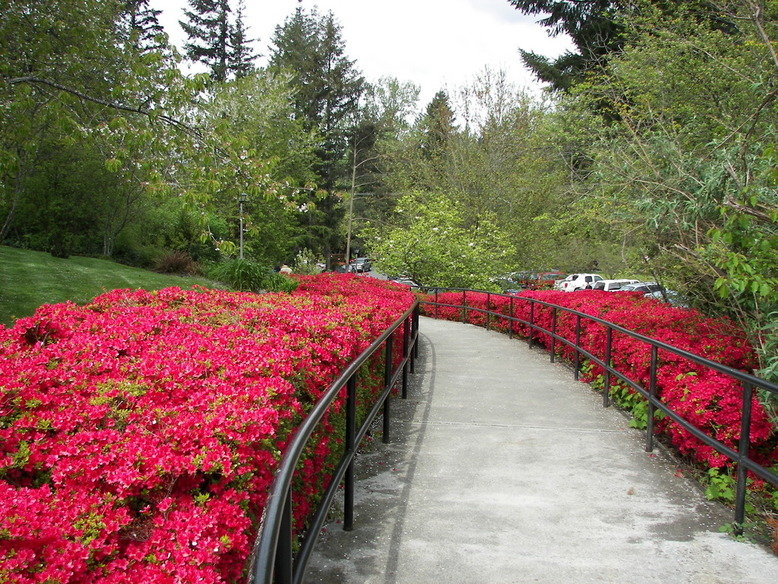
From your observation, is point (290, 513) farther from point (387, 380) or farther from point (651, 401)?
point (651, 401)

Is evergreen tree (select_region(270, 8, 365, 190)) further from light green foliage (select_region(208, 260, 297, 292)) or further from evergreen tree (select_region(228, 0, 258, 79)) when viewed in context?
light green foliage (select_region(208, 260, 297, 292))

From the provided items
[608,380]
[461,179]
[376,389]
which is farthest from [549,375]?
[461,179]

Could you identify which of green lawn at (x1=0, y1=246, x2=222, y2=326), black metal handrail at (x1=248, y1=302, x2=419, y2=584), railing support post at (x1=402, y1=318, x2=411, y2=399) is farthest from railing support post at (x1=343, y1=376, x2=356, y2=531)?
green lawn at (x1=0, y1=246, x2=222, y2=326)

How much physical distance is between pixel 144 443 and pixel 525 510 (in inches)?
109

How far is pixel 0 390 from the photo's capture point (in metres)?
2.34

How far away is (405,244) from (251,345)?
19.1m

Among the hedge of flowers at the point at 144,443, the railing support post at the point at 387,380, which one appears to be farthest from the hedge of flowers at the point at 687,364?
the hedge of flowers at the point at 144,443

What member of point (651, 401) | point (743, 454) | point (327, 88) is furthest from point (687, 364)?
point (327, 88)

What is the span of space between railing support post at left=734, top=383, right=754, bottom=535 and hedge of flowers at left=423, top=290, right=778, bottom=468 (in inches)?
22.4

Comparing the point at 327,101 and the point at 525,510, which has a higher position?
the point at 327,101

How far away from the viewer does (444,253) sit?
73.2ft

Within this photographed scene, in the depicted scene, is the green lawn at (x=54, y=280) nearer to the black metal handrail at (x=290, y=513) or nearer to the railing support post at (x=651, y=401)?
the black metal handrail at (x=290, y=513)

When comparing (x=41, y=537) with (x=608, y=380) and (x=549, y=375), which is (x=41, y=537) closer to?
(x=608, y=380)

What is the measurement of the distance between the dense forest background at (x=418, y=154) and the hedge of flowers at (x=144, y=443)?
331cm
